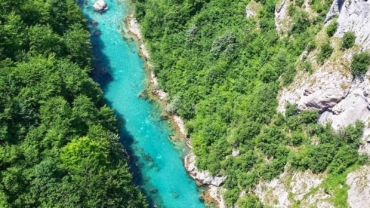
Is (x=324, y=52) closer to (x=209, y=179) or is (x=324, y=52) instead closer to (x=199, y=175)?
(x=209, y=179)

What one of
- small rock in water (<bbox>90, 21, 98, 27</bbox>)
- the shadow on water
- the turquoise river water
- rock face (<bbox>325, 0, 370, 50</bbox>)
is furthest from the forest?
small rock in water (<bbox>90, 21, 98, 27</bbox>)

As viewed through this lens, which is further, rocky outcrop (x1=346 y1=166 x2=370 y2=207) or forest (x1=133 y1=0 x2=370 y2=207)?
forest (x1=133 y1=0 x2=370 y2=207)

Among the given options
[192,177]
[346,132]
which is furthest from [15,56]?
[346,132]

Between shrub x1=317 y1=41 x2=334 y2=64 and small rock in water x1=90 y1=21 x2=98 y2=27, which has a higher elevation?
small rock in water x1=90 y1=21 x2=98 y2=27

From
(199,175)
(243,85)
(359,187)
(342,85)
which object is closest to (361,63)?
(342,85)

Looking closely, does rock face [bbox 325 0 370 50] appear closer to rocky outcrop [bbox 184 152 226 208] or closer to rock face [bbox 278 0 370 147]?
rock face [bbox 278 0 370 147]

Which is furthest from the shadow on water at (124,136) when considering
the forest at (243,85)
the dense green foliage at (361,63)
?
the dense green foliage at (361,63)

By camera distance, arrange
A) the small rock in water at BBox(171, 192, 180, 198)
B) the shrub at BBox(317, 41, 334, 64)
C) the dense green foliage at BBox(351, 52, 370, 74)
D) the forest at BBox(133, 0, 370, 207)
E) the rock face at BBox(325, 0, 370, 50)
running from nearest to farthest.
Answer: the dense green foliage at BBox(351, 52, 370, 74)
the rock face at BBox(325, 0, 370, 50)
the forest at BBox(133, 0, 370, 207)
the shrub at BBox(317, 41, 334, 64)
the small rock in water at BBox(171, 192, 180, 198)
